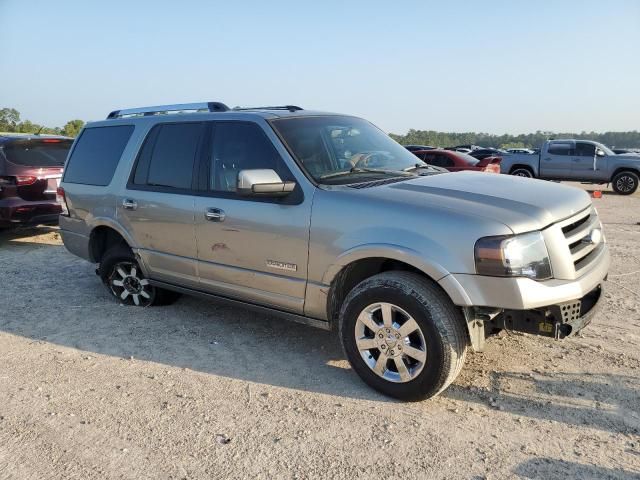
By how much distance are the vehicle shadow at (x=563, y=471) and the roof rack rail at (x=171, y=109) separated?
3581 millimetres

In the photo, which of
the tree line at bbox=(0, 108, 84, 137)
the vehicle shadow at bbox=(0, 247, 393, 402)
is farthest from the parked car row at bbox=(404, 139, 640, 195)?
the tree line at bbox=(0, 108, 84, 137)

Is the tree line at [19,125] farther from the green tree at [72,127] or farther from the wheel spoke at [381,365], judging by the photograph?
the wheel spoke at [381,365]

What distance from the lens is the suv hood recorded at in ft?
10.4

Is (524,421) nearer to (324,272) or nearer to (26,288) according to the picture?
(324,272)

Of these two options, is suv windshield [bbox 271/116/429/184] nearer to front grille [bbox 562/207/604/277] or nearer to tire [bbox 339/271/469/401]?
tire [bbox 339/271/469/401]

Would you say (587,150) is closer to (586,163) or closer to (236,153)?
(586,163)

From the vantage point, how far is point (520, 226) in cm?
308

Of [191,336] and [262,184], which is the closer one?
[262,184]

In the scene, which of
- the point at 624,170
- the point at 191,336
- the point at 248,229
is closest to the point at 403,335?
the point at 248,229

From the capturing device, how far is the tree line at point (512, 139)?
9959 cm

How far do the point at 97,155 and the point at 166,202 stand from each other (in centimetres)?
138

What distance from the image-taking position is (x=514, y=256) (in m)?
3.03

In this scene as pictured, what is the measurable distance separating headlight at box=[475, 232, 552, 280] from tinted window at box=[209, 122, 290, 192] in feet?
5.41

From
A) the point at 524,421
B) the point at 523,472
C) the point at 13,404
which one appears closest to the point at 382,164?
the point at 524,421
